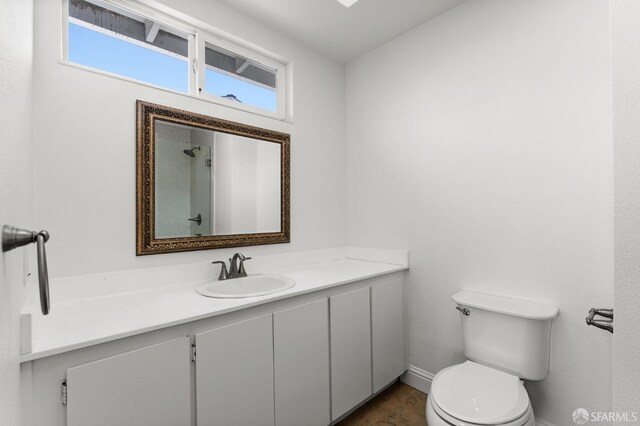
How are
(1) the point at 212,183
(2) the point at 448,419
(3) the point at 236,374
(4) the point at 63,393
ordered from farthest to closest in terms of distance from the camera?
(1) the point at 212,183
(3) the point at 236,374
(2) the point at 448,419
(4) the point at 63,393

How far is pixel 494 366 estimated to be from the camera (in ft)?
5.17

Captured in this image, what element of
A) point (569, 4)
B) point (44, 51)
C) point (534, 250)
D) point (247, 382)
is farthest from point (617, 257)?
point (44, 51)

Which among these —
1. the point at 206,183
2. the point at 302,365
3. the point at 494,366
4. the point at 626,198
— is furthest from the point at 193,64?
the point at 494,366

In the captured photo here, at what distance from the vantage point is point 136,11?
1.62 m

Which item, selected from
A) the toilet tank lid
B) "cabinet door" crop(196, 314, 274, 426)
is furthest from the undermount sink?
the toilet tank lid

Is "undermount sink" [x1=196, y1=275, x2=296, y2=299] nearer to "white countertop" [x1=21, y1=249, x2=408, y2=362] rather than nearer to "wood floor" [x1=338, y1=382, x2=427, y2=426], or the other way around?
"white countertop" [x1=21, y1=249, x2=408, y2=362]

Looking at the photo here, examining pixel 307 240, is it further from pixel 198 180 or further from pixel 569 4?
pixel 569 4

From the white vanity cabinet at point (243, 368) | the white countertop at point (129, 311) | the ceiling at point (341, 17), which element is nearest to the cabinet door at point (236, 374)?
the white vanity cabinet at point (243, 368)

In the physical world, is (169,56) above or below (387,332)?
above

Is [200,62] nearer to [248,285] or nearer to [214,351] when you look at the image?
[248,285]

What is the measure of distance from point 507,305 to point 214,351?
4.89 ft

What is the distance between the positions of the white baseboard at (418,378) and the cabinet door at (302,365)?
780mm

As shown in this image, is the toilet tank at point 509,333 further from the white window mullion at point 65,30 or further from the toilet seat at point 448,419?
the white window mullion at point 65,30

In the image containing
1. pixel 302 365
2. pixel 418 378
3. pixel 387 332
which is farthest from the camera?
pixel 418 378
